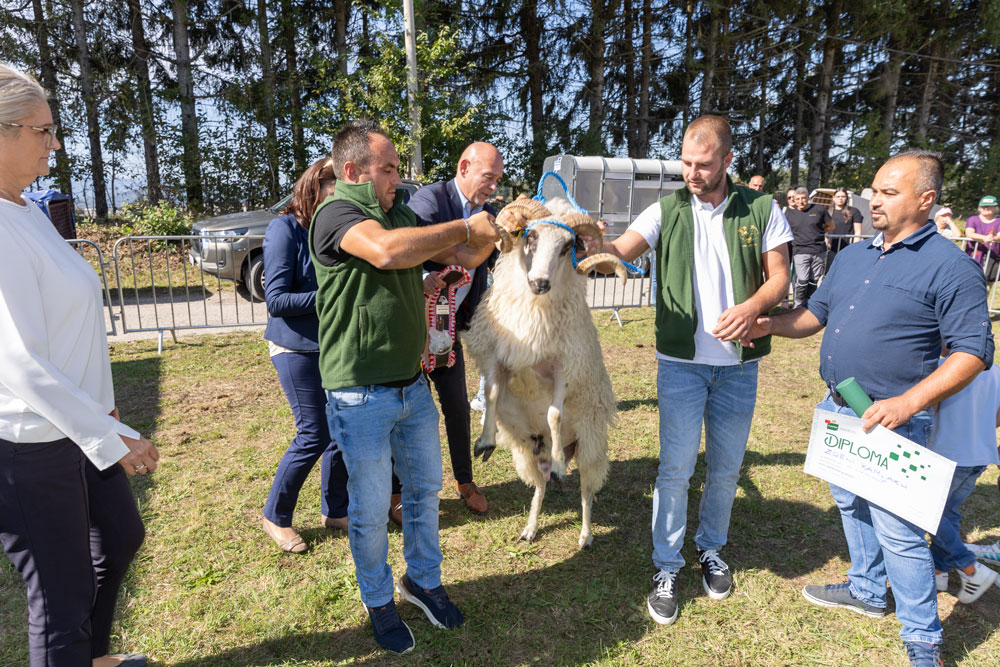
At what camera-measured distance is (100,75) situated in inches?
693

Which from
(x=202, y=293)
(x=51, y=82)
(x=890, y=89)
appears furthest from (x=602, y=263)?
(x=890, y=89)

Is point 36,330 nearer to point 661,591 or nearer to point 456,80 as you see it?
point 661,591

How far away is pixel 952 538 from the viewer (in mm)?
3113

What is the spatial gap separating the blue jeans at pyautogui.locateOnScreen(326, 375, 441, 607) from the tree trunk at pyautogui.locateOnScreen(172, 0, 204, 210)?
17.4m

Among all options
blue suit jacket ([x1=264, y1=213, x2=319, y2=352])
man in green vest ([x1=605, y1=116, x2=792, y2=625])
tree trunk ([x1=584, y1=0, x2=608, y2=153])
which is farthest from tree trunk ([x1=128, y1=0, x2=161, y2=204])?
man in green vest ([x1=605, y1=116, x2=792, y2=625])

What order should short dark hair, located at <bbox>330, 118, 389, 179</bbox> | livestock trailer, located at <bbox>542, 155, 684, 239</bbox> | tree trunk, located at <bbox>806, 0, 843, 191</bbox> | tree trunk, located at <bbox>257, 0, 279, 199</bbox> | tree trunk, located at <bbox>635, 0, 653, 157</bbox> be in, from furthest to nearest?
1. tree trunk, located at <bbox>635, 0, 653, 157</bbox>
2. tree trunk, located at <bbox>806, 0, 843, 191</bbox>
3. tree trunk, located at <bbox>257, 0, 279, 199</bbox>
4. livestock trailer, located at <bbox>542, 155, 684, 239</bbox>
5. short dark hair, located at <bbox>330, 118, 389, 179</bbox>

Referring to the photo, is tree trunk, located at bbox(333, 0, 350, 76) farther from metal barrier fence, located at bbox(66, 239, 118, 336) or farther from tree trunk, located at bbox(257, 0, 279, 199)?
metal barrier fence, located at bbox(66, 239, 118, 336)

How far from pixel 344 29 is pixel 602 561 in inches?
844

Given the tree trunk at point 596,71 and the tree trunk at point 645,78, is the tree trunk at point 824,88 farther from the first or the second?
the tree trunk at point 596,71

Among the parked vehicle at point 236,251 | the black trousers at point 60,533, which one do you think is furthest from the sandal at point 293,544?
the parked vehicle at point 236,251

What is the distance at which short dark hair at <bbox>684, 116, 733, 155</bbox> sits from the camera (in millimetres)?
2752

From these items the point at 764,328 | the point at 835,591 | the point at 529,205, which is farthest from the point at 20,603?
the point at 835,591

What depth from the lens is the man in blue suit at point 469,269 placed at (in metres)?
3.58

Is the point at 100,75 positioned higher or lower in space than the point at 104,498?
higher
